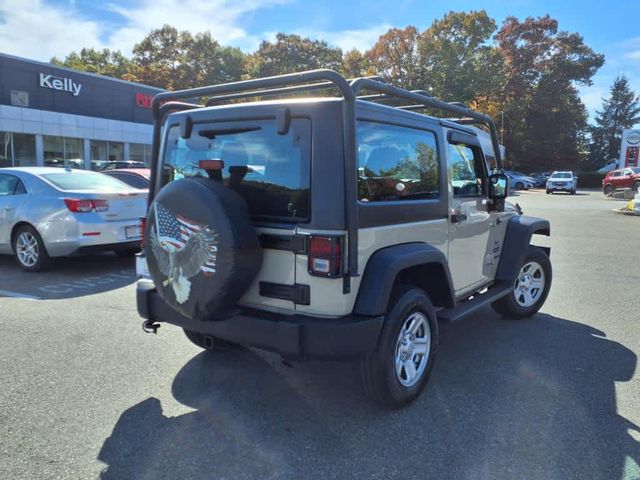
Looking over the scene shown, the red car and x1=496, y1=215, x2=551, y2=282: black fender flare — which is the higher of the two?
the red car

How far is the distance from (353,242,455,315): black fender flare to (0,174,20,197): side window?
20.8ft

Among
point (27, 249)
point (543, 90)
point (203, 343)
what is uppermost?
point (543, 90)

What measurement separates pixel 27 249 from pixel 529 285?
6.64 m

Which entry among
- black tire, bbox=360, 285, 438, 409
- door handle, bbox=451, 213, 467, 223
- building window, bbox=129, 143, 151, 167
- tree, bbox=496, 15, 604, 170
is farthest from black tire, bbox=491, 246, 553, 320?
tree, bbox=496, 15, 604, 170

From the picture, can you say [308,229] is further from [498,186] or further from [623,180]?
[623,180]

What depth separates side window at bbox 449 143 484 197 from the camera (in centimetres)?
405

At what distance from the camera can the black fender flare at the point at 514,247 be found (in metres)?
4.91

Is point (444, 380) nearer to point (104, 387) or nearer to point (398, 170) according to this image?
point (398, 170)

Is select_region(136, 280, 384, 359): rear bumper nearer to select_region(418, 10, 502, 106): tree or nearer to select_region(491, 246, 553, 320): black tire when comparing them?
select_region(491, 246, 553, 320): black tire

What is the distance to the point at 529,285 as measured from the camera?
17.9 ft

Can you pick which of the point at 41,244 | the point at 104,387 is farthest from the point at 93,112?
the point at 104,387

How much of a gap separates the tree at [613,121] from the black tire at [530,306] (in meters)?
66.7

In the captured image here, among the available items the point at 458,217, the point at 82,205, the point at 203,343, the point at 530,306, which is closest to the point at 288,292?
the point at 203,343

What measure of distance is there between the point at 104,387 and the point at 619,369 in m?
3.91
